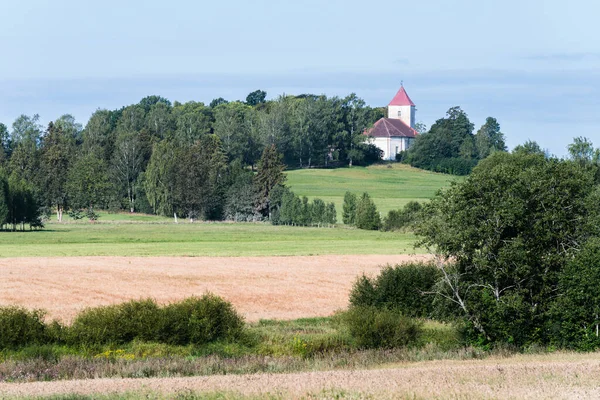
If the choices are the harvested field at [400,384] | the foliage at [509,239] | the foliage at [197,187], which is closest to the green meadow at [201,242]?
the foliage at [197,187]

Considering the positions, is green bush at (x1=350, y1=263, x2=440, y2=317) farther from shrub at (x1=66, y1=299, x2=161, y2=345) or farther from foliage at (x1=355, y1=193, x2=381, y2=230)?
foliage at (x1=355, y1=193, x2=381, y2=230)

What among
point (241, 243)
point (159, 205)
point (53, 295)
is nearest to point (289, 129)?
point (159, 205)

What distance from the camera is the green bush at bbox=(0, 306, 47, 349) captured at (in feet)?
86.9

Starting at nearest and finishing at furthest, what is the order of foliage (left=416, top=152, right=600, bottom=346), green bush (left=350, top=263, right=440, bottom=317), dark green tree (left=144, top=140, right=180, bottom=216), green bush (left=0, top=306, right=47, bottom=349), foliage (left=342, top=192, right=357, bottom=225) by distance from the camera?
green bush (left=0, top=306, right=47, bottom=349) < foliage (left=416, top=152, right=600, bottom=346) < green bush (left=350, top=263, right=440, bottom=317) < foliage (left=342, top=192, right=357, bottom=225) < dark green tree (left=144, top=140, right=180, bottom=216)

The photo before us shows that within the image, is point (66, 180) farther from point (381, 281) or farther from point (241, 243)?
point (381, 281)

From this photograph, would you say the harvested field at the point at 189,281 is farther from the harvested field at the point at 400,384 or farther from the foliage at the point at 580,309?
the harvested field at the point at 400,384

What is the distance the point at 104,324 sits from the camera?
91.7 ft

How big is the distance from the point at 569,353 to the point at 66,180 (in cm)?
12602

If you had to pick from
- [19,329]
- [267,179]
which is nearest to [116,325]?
[19,329]

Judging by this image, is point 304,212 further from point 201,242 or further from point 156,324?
point 156,324

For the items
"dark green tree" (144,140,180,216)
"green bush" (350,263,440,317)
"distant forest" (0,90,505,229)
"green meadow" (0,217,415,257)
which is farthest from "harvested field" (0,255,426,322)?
"dark green tree" (144,140,180,216)

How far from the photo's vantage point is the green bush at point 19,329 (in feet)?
86.9

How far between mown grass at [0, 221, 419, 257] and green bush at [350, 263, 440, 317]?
863 inches

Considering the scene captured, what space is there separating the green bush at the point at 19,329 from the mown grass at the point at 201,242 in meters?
34.6
